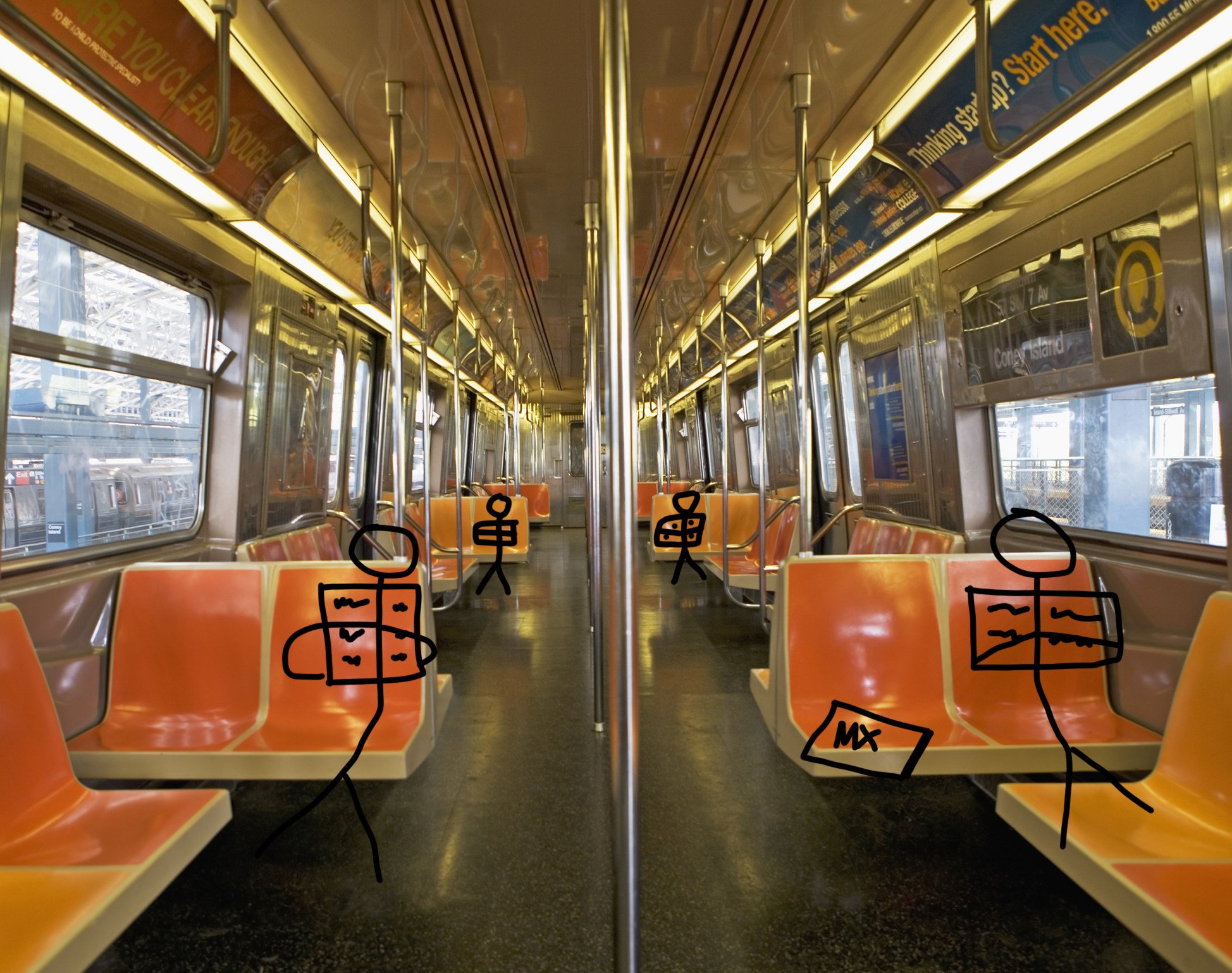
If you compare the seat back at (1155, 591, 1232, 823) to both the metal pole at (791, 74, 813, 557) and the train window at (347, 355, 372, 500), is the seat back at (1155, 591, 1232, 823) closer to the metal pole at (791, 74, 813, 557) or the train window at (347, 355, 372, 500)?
the metal pole at (791, 74, 813, 557)

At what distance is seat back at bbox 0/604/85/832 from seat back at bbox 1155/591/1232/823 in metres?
3.02

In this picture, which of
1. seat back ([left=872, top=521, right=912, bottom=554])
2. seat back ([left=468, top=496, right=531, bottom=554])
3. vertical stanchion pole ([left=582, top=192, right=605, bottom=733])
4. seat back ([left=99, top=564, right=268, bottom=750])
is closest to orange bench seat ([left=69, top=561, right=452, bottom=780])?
seat back ([left=99, top=564, right=268, bottom=750])

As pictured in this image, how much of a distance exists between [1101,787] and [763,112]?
3.14 m

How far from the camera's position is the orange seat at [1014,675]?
2594 millimetres

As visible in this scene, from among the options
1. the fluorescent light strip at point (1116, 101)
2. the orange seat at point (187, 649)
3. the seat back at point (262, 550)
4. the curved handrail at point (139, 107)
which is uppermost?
the fluorescent light strip at point (1116, 101)

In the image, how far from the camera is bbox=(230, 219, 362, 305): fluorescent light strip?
365 centimetres

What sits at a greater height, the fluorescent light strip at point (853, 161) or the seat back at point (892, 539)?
the fluorescent light strip at point (853, 161)

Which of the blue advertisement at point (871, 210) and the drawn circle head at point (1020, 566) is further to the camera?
the blue advertisement at point (871, 210)

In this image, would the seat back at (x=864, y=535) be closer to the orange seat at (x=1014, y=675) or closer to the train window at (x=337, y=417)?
the orange seat at (x=1014, y=675)

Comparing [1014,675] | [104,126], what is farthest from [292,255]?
[1014,675]

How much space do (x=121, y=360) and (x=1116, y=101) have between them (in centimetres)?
399

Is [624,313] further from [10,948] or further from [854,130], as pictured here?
[854,130]

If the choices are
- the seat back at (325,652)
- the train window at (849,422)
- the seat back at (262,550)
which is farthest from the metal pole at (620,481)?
the train window at (849,422)

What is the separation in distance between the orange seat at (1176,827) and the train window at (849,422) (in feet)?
12.7
